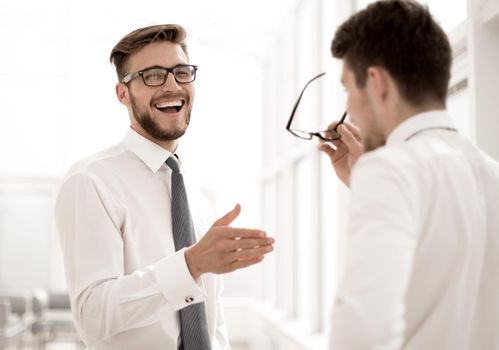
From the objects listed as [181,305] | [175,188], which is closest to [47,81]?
[175,188]

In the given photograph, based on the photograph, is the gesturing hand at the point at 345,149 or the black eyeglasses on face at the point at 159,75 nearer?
the gesturing hand at the point at 345,149

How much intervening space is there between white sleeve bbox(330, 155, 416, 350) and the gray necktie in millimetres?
870

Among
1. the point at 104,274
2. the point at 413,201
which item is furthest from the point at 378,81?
the point at 104,274

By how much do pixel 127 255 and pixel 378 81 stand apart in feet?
3.30

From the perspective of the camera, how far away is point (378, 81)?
1100 mm

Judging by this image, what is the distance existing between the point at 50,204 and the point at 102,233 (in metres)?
5.85

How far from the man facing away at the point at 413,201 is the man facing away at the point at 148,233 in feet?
1.57

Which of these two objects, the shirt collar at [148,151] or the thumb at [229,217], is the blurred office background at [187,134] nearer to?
the shirt collar at [148,151]

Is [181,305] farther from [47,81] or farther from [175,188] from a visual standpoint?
[47,81]

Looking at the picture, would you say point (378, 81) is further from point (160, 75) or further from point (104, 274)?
point (160, 75)

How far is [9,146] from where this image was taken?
7004 mm

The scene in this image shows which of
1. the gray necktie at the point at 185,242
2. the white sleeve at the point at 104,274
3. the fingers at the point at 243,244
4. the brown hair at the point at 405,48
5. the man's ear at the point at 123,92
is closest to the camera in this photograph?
the brown hair at the point at 405,48

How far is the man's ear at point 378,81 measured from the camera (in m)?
1.10

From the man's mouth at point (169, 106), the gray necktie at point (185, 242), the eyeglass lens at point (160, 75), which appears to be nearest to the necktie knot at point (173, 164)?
the gray necktie at point (185, 242)
